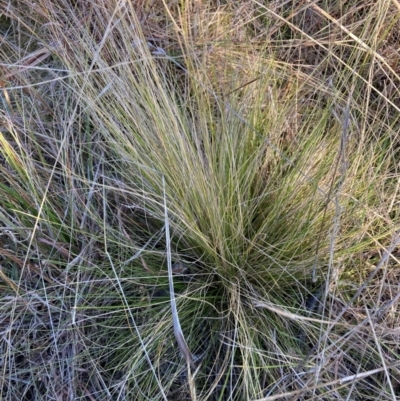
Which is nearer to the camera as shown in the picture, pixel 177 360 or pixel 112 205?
pixel 177 360

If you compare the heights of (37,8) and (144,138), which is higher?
(37,8)

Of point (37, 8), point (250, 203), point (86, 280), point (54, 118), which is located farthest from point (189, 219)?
point (37, 8)

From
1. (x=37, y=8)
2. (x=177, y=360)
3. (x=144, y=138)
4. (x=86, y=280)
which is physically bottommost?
(x=177, y=360)

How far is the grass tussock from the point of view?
90cm

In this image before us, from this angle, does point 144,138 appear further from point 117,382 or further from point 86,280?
point 117,382

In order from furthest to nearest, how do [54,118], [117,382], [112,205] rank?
[54,118] → [112,205] → [117,382]

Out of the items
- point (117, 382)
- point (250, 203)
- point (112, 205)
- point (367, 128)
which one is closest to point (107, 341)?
point (117, 382)

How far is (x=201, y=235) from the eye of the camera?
0.88 meters

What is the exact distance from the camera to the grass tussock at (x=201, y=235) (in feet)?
2.94

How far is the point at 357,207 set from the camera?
97cm

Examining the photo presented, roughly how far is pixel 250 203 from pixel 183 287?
196 millimetres

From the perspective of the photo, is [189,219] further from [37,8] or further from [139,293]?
[37,8]

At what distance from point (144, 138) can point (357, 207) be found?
0.41 m

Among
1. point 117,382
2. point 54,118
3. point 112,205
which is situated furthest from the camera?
point 54,118
